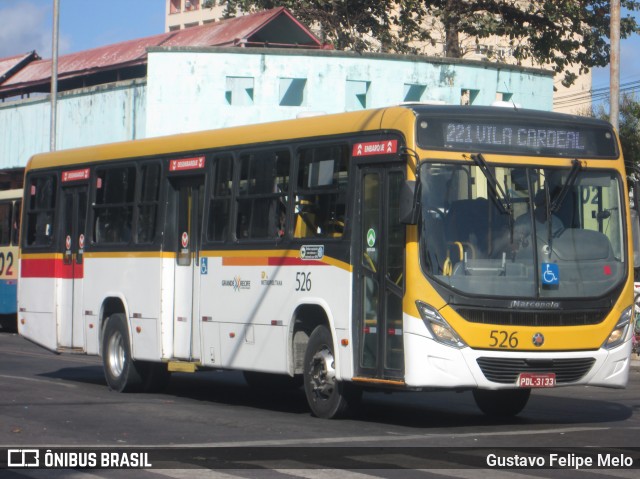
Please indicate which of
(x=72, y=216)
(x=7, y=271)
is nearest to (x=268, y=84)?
(x=7, y=271)

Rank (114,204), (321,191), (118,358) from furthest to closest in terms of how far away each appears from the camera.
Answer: (114,204) → (118,358) → (321,191)

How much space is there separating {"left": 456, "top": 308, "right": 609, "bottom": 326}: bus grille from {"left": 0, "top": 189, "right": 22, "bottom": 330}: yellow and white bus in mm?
22310

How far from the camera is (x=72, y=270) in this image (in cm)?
1817

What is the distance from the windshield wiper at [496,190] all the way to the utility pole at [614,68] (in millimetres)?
11463

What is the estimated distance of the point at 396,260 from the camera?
12.4 meters

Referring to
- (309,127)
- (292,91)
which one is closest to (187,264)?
(309,127)

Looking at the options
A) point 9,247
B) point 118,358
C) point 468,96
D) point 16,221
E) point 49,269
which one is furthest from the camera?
point 468,96

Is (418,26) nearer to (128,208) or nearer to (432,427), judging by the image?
(128,208)

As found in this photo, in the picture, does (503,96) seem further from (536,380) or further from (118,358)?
(536,380)

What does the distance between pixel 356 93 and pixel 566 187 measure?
23075 millimetres

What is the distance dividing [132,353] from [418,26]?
89.5ft

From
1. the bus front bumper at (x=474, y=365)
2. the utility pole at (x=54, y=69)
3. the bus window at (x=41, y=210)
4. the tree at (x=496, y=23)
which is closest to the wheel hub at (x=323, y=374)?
the bus front bumper at (x=474, y=365)

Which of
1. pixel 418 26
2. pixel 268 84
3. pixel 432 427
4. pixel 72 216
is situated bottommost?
pixel 432 427

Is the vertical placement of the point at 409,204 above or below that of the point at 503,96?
below
